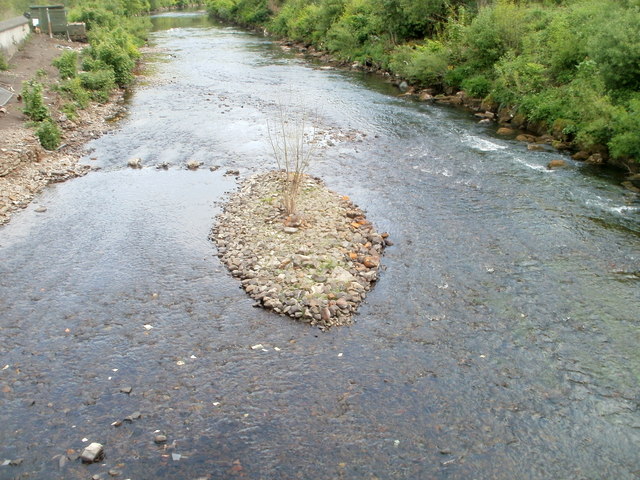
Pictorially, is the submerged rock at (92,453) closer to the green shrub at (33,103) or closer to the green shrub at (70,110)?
the green shrub at (33,103)

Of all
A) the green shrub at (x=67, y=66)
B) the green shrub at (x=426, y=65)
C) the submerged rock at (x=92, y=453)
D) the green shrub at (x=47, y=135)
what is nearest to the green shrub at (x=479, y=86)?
the green shrub at (x=426, y=65)

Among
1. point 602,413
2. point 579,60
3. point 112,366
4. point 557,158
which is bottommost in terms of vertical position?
point 112,366

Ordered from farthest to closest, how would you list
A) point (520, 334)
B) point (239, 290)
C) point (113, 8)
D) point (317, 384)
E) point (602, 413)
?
point (113, 8) < point (239, 290) < point (520, 334) < point (317, 384) < point (602, 413)

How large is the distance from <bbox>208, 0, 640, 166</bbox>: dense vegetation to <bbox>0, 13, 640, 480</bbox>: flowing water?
2.76 metres

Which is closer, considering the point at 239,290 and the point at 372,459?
the point at 372,459

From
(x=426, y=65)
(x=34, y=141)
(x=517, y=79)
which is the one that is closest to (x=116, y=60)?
(x=34, y=141)

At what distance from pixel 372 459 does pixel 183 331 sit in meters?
4.64

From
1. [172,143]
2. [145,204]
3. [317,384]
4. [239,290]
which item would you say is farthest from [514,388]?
[172,143]

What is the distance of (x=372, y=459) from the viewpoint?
25.2 feet

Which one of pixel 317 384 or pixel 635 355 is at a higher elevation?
pixel 635 355

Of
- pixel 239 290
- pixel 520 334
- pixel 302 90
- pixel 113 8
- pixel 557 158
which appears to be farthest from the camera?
pixel 113 8

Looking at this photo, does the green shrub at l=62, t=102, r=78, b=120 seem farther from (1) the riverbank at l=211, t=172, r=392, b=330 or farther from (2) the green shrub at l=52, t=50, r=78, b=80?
(1) the riverbank at l=211, t=172, r=392, b=330

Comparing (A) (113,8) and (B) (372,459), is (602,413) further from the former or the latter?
(A) (113,8)

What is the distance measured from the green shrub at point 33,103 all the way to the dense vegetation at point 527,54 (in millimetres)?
18470
